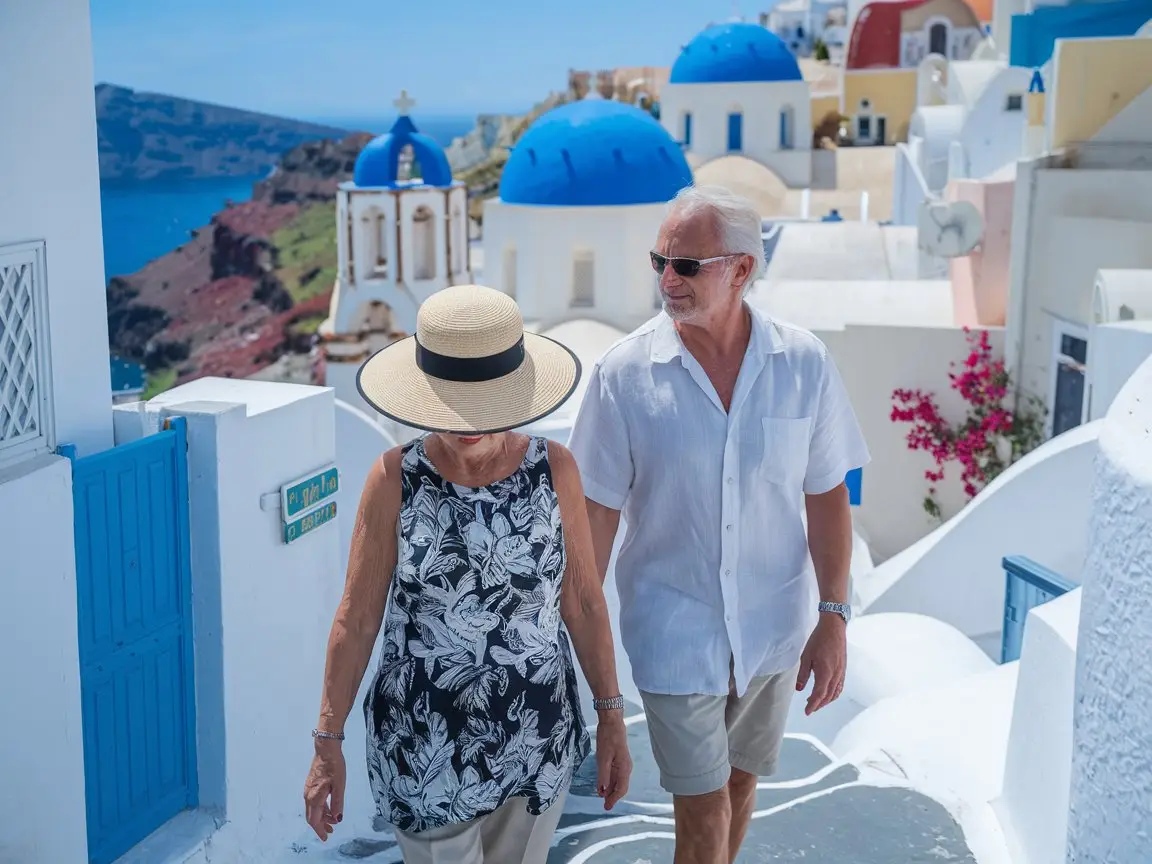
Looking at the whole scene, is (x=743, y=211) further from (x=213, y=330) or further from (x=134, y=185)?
(x=134, y=185)

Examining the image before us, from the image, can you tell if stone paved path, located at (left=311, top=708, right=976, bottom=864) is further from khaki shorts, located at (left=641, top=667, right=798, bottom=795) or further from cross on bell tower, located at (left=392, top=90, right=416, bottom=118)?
cross on bell tower, located at (left=392, top=90, right=416, bottom=118)

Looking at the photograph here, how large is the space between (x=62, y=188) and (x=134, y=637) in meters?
1.28

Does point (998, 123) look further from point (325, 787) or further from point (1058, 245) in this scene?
point (325, 787)

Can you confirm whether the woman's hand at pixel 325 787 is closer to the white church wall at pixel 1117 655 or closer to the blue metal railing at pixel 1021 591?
the white church wall at pixel 1117 655

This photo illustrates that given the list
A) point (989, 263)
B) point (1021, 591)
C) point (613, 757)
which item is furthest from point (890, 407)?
point (613, 757)

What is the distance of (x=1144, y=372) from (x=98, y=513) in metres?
2.67

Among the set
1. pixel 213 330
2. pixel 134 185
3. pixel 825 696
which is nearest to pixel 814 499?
pixel 825 696

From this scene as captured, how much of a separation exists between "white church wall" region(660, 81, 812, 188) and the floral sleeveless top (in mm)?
29820

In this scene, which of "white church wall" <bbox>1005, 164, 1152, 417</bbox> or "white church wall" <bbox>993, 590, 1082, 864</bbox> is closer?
"white church wall" <bbox>993, 590, 1082, 864</bbox>

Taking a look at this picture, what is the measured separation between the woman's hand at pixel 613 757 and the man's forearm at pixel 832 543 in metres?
0.69

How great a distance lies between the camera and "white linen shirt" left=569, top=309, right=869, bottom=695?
2941mm

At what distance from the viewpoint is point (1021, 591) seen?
6.86m

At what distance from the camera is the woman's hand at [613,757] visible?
8.96 ft

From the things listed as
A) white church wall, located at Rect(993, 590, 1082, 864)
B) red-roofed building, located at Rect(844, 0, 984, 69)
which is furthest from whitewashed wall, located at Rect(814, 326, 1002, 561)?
red-roofed building, located at Rect(844, 0, 984, 69)
